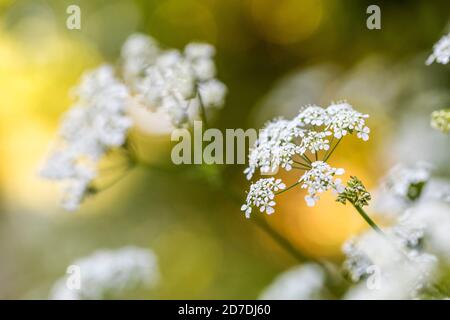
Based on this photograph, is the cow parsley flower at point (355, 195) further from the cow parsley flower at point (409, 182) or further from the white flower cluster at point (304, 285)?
the white flower cluster at point (304, 285)

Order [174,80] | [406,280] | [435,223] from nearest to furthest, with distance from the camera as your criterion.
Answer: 1. [406,280]
2. [435,223]
3. [174,80]

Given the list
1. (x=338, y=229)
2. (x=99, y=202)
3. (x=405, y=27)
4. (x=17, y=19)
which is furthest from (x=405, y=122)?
(x=99, y=202)

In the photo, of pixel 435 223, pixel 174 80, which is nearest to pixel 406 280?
pixel 435 223

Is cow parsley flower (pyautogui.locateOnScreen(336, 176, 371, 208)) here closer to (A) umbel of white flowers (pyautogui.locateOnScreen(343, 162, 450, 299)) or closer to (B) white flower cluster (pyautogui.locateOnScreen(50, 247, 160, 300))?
(A) umbel of white flowers (pyautogui.locateOnScreen(343, 162, 450, 299))

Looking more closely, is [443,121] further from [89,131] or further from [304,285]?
[89,131]

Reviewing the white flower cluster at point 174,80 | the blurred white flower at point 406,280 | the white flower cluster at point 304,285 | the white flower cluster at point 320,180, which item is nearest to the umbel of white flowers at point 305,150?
the white flower cluster at point 320,180

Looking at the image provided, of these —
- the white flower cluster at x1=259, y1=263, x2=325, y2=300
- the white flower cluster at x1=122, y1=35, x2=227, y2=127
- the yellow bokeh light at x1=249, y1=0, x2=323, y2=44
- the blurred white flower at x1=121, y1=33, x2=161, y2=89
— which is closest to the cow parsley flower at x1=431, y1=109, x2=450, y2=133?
the white flower cluster at x1=122, y1=35, x2=227, y2=127

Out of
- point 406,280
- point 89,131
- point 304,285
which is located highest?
point 89,131
